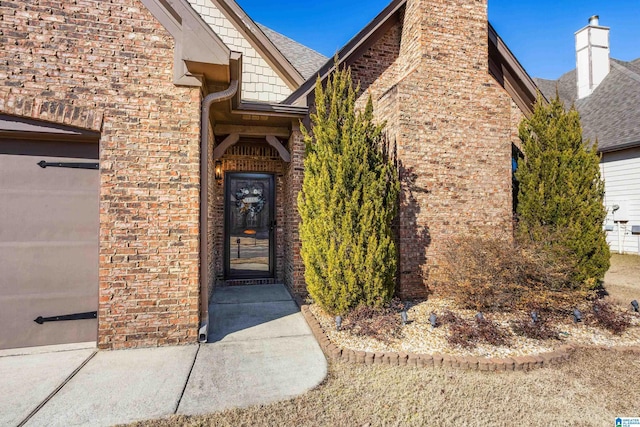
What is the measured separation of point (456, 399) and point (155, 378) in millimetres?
2876

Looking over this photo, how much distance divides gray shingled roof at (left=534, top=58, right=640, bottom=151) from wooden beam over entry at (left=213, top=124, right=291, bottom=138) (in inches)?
414

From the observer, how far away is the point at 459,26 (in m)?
6.22

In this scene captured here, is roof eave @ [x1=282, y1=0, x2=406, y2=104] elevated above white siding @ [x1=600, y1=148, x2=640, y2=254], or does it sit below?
above

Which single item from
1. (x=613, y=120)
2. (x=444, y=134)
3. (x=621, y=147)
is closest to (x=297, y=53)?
(x=444, y=134)

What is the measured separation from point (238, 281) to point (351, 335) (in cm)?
375

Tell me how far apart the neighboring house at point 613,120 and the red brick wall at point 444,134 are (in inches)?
199

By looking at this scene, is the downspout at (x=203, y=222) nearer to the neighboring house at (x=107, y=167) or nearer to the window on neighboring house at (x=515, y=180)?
the neighboring house at (x=107, y=167)

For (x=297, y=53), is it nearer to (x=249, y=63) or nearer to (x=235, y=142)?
(x=249, y=63)

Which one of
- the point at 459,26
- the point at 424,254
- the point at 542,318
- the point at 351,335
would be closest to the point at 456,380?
the point at 351,335

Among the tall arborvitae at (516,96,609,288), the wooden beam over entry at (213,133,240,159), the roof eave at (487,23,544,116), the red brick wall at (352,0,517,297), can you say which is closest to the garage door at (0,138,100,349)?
the wooden beam over entry at (213,133,240,159)

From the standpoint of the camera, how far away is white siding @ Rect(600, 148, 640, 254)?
1132cm

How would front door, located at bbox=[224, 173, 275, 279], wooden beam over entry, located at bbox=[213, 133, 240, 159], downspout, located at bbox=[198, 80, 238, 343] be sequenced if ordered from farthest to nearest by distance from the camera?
front door, located at bbox=[224, 173, 275, 279] < wooden beam over entry, located at bbox=[213, 133, 240, 159] < downspout, located at bbox=[198, 80, 238, 343]

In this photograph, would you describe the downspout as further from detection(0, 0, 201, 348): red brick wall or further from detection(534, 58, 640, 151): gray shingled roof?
detection(534, 58, 640, 151): gray shingled roof

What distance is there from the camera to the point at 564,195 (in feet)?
19.2
